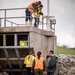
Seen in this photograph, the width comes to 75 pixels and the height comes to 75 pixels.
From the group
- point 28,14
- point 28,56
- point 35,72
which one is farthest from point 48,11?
point 35,72

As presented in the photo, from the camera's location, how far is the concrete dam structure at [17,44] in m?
21.7

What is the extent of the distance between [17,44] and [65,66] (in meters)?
3.65

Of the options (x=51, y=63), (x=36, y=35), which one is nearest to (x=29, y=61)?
(x=51, y=63)

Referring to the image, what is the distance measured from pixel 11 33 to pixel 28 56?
183 cm

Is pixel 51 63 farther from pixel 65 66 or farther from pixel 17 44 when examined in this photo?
pixel 65 66

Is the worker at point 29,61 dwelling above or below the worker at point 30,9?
below

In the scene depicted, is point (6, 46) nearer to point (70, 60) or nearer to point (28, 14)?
point (28, 14)

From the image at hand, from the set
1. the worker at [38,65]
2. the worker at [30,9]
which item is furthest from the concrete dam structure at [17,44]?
the worker at [38,65]

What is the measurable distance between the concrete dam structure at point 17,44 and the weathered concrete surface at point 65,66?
132 centimetres

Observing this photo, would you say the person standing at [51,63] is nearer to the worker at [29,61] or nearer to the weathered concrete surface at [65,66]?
the worker at [29,61]

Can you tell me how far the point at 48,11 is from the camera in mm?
25219

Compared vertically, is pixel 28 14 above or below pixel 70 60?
above

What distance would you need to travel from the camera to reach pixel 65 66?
81.3ft

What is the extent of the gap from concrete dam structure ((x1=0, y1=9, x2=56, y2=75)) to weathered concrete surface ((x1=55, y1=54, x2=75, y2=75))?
1319 mm
